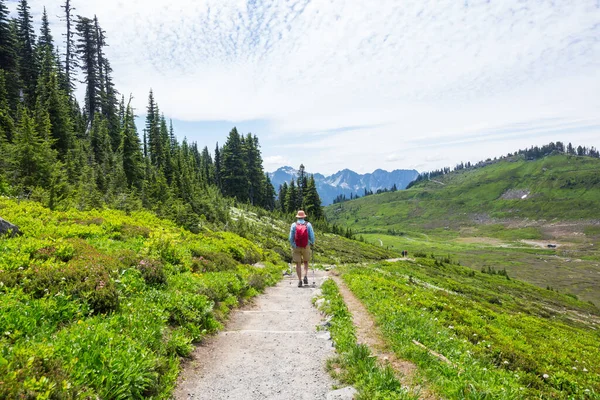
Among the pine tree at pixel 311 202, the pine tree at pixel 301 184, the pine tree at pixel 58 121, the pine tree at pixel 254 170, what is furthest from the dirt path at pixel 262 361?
the pine tree at pixel 301 184

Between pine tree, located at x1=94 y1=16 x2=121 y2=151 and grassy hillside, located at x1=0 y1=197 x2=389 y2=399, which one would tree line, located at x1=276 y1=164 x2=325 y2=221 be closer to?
pine tree, located at x1=94 y1=16 x2=121 y2=151

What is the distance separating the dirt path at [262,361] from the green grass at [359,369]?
28cm

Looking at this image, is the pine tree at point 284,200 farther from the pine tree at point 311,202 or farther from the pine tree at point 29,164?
the pine tree at point 29,164

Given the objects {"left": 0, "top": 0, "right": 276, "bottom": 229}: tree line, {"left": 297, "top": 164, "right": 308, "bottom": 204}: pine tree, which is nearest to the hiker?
{"left": 0, "top": 0, "right": 276, "bottom": 229}: tree line

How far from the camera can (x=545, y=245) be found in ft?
549

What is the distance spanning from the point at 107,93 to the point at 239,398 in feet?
217

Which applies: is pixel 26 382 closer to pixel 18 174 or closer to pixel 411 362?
pixel 411 362

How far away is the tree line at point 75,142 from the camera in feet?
78.2

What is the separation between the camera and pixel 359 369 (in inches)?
247

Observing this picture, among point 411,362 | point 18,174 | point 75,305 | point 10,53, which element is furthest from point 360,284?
point 10,53

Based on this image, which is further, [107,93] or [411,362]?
[107,93]

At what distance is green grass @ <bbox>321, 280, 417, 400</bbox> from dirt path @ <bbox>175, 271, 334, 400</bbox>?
28cm

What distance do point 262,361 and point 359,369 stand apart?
2.22 metres

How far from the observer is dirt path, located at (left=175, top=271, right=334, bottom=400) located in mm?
5984
